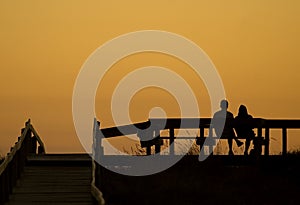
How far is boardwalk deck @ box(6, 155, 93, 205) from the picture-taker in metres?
23.0

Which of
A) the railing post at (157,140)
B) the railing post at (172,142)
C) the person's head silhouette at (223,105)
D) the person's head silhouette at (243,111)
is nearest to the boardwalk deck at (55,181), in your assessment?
the railing post at (157,140)

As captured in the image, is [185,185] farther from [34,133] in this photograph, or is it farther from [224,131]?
[34,133]

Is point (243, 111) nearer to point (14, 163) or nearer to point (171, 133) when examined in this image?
point (171, 133)

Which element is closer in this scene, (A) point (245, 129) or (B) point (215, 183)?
(B) point (215, 183)

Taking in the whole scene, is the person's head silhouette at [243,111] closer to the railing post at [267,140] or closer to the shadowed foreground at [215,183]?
the railing post at [267,140]

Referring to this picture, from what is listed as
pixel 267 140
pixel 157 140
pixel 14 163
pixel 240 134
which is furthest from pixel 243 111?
pixel 14 163

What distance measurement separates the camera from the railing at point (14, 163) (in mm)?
22391

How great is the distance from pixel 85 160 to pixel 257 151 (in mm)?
4846

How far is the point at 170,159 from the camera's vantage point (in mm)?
27094

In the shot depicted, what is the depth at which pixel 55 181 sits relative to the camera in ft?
84.1

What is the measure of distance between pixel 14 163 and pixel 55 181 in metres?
1.25

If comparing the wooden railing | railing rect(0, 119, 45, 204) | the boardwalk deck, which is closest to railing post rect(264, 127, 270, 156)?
the wooden railing

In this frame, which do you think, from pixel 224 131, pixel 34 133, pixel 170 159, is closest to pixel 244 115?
pixel 224 131

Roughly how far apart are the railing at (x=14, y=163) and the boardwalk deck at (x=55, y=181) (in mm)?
197
